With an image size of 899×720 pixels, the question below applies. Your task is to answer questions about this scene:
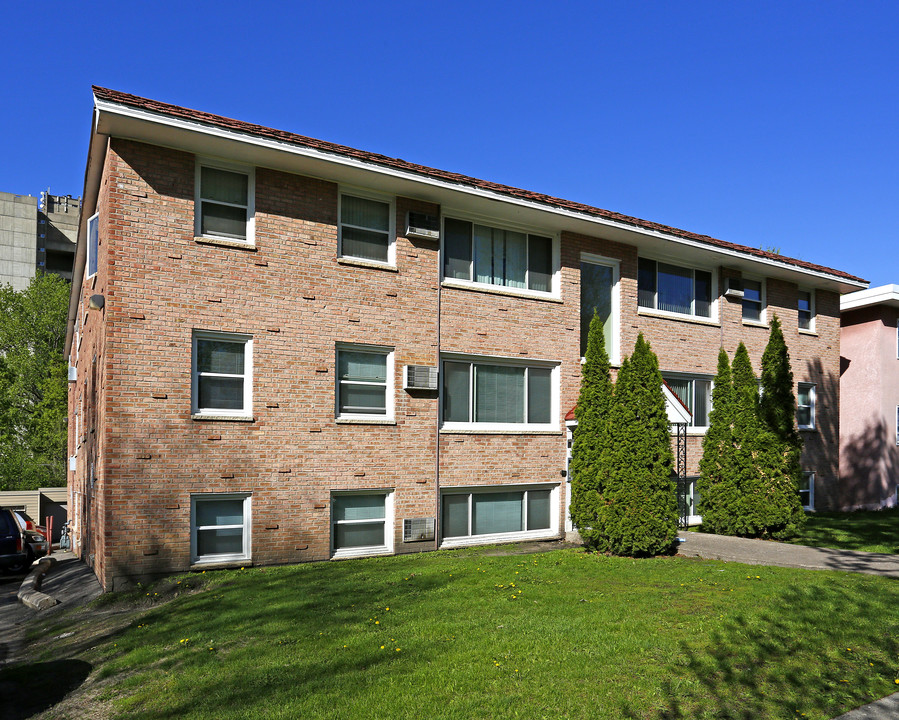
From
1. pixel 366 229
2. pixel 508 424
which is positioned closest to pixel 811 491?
pixel 508 424

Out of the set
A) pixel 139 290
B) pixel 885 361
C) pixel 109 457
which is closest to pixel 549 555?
pixel 109 457

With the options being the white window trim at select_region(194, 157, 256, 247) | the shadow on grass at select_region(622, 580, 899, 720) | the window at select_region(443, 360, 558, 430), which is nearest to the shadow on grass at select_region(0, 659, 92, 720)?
the shadow on grass at select_region(622, 580, 899, 720)

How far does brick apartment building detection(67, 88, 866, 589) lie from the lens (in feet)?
36.5

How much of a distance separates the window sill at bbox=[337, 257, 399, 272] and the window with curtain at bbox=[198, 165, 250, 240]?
70.4 inches

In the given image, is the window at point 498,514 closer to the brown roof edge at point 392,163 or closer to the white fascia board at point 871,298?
the brown roof edge at point 392,163

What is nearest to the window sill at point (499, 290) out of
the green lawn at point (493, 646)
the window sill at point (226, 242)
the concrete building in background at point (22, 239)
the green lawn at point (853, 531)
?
the window sill at point (226, 242)

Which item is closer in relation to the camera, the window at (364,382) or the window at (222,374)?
the window at (222,374)

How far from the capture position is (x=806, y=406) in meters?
20.6

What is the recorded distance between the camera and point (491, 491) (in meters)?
14.6

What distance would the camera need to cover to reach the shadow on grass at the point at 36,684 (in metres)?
6.73

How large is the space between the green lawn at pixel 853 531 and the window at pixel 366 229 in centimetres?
983

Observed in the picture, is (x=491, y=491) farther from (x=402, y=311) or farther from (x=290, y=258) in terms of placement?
(x=290, y=258)

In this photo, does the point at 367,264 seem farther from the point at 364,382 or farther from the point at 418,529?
the point at 418,529

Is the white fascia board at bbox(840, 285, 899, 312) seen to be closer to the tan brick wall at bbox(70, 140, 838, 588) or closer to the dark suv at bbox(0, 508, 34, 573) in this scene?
the tan brick wall at bbox(70, 140, 838, 588)
